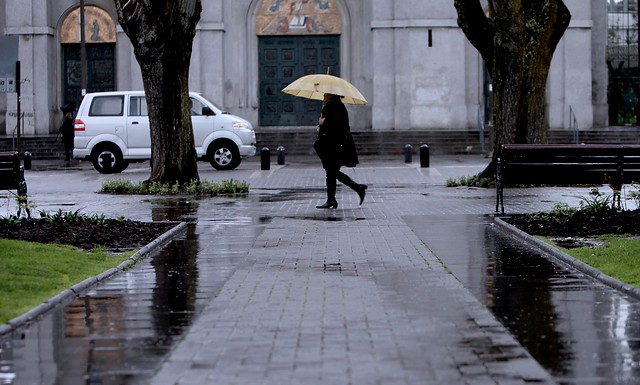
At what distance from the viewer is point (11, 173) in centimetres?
1664

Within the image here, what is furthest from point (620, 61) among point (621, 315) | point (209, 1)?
point (621, 315)

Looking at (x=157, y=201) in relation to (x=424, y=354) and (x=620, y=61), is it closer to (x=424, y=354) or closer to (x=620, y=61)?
(x=424, y=354)

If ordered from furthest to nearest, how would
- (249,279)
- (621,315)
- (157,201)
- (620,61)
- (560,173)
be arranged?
1. (620,61)
2. (157,201)
3. (560,173)
4. (249,279)
5. (621,315)

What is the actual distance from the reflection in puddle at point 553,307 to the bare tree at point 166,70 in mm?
9329

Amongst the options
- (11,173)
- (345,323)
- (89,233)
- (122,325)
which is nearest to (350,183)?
(11,173)

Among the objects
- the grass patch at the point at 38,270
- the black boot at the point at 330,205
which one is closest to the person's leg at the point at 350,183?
the black boot at the point at 330,205

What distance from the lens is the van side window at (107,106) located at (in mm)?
30531

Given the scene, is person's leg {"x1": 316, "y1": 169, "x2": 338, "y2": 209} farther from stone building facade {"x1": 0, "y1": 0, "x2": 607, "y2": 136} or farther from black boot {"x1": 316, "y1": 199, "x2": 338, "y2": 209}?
stone building facade {"x1": 0, "y1": 0, "x2": 607, "y2": 136}

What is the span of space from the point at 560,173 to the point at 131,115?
15.8 m

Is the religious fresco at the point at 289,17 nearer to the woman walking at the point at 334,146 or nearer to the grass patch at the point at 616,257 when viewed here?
the woman walking at the point at 334,146

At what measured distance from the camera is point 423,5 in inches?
1644

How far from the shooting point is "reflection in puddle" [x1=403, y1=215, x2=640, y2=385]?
22.5 ft

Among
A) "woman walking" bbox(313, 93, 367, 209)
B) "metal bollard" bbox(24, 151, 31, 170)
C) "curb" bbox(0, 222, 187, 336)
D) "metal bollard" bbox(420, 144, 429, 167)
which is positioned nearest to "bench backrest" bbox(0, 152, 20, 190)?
"curb" bbox(0, 222, 187, 336)

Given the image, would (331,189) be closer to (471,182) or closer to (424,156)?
(471,182)
